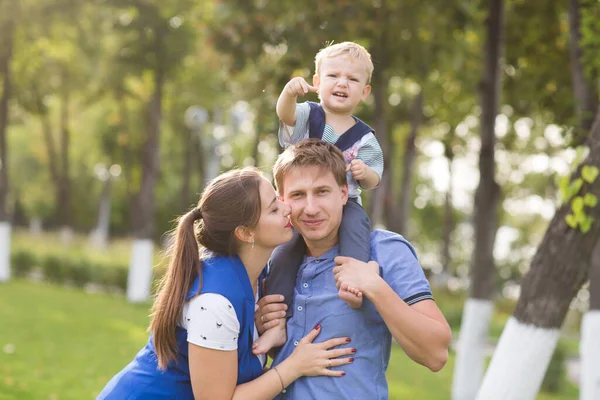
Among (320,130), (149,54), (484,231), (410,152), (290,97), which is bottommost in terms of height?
(484,231)

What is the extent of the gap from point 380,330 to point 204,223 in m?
0.83

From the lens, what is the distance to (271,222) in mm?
3141

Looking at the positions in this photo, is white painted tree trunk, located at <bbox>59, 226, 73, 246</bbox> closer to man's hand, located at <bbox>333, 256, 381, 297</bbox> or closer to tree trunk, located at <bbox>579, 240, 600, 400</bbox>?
tree trunk, located at <bbox>579, 240, 600, 400</bbox>

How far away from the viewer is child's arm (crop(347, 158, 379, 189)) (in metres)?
3.50

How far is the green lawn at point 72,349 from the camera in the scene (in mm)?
10092

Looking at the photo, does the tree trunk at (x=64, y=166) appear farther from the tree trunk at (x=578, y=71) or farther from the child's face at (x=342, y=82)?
the child's face at (x=342, y=82)

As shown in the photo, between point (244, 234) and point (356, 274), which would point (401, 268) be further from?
point (244, 234)

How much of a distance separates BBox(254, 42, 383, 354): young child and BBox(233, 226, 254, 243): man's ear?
0.79 ft

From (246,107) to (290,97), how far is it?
2011 centimetres

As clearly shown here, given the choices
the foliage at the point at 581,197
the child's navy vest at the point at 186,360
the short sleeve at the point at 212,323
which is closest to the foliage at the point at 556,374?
the foliage at the point at 581,197

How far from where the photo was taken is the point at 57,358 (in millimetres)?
11859

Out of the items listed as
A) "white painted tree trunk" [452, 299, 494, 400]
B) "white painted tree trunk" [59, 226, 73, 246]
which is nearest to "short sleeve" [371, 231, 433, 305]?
"white painted tree trunk" [452, 299, 494, 400]

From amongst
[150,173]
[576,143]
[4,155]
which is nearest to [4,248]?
[4,155]

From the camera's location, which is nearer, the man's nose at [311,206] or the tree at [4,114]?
the man's nose at [311,206]
